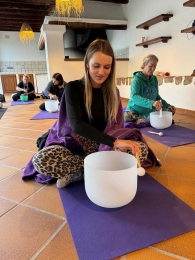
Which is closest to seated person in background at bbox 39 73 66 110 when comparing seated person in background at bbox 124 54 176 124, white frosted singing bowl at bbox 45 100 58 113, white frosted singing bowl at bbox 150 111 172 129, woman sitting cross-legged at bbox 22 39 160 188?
white frosted singing bowl at bbox 45 100 58 113

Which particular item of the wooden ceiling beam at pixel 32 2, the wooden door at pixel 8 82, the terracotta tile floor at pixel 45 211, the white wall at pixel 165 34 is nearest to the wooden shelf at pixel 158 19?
the white wall at pixel 165 34

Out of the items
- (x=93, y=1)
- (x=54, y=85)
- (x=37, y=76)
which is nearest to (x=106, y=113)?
(x=54, y=85)

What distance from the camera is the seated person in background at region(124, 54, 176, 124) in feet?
5.94

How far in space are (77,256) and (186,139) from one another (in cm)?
135

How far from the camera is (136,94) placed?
191 centimetres

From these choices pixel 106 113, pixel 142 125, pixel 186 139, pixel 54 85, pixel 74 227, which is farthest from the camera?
pixel 54 85

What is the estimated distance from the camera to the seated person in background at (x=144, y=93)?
5.94 ft

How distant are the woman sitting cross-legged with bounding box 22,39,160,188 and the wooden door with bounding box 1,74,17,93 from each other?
21.2 ft

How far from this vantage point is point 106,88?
1018 mm

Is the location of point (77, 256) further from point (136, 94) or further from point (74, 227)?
point (136, 94)

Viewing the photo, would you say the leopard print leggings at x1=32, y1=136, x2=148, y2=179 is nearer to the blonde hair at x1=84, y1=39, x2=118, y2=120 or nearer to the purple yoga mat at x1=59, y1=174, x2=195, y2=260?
the purple yoga mat at x1=59, y1=174, x2=195, y2=260

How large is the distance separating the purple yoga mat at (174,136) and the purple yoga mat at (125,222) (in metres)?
0.73

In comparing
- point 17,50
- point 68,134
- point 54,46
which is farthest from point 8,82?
point 68,134

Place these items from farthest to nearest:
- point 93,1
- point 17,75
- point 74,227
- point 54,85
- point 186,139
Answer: point 17,75, point 93,1, point 54,85, point 186,139, point 74,227
